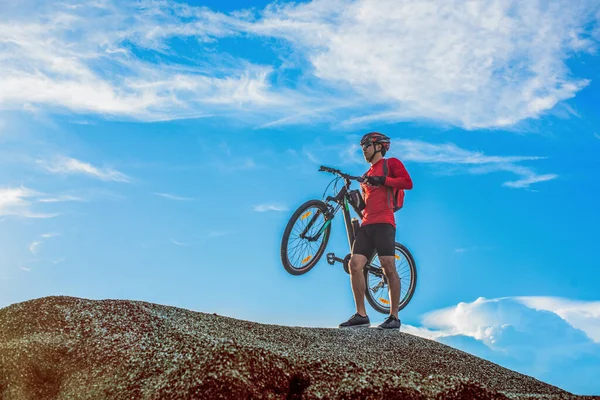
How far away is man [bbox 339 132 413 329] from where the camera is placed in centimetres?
704

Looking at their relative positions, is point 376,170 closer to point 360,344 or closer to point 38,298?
point 360,344

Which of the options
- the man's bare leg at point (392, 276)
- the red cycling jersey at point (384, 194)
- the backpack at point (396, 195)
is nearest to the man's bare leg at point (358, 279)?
the man's bare leg at point (392, 276)

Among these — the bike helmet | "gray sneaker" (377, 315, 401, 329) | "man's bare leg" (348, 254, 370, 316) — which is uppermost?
the bike helmet

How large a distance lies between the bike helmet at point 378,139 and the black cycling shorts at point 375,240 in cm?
103

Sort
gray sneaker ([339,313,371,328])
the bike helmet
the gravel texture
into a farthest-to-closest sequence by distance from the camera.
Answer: the bike helmet
gray sneaker ([339,313,371,328])
the gravel texture

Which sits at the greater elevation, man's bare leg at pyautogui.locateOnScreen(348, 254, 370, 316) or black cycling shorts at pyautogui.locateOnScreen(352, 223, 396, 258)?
black cycling shorts at pyautogui.locateOnScreen(352, 223, 396, 258)

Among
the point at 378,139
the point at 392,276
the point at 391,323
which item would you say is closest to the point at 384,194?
the point at 378,139

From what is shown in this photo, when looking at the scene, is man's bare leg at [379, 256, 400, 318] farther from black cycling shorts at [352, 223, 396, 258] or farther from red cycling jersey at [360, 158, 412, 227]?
red cycling jersey at [360, 158, 412, 227]

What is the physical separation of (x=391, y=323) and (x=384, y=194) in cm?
162

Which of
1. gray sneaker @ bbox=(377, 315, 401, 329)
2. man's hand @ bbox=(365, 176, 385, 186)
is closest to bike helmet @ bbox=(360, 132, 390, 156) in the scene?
man's hand @ bbox=(365, 176, 385, 186)

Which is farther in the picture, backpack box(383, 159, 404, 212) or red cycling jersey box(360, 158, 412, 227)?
backpack box(383, 159, 404, 212)

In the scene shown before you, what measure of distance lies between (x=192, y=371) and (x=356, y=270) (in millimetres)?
3693

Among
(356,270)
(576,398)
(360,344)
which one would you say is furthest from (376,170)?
(576,398)

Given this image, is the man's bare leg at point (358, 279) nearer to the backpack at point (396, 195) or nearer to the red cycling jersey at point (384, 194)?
the red cycling jersey at point (384, 194)
